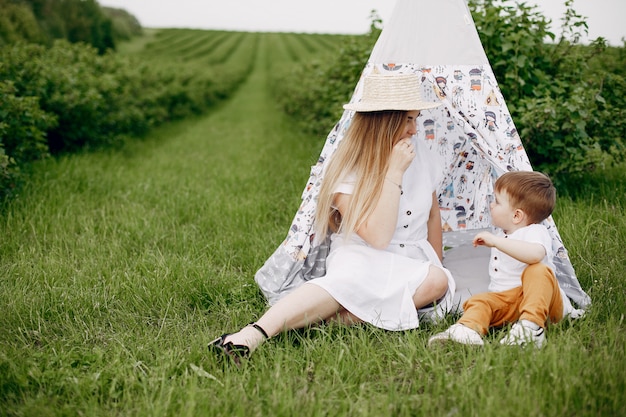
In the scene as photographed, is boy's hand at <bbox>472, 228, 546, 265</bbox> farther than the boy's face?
No

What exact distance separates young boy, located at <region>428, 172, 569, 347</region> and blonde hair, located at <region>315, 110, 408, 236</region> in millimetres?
607

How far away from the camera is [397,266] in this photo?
2848 mm

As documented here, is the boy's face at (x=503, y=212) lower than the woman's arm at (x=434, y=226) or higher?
higher

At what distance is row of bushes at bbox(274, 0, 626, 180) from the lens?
14.8ft

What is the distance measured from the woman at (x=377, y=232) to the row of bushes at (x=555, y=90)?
2.00 meters

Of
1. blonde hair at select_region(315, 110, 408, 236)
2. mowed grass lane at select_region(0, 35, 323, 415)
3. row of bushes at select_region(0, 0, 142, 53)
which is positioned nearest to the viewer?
mowed grass lane at select_region(0, 35, 323, 415)

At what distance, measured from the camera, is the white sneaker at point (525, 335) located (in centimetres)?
243

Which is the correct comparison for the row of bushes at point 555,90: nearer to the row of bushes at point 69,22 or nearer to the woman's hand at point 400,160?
the woman's hand at point 400,160

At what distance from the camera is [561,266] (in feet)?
9.93

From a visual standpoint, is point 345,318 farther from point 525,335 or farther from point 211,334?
point 525,335

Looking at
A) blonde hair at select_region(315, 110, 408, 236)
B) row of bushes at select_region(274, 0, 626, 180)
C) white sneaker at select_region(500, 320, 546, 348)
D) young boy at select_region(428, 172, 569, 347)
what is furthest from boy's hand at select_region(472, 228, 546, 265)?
row of bushes at select_region(274, 0, 626, 180)

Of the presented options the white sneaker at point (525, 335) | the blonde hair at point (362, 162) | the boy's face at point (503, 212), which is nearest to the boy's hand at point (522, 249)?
the boy's face at point (503, 212)

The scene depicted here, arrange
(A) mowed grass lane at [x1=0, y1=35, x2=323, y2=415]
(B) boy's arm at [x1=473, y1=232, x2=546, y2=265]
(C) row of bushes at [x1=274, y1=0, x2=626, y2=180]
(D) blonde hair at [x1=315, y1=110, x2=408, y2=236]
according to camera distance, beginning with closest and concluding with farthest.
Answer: (A) mowed grass lane at [x1=0, y1=35, x2=323, y2=415] < (B) boy's arm at [x1=473, y1=232, x2=546, y2=265] < (D) blonde hair at [x1=315, y1=110, x2=408, y2=236] < (C) row of bushes at [x1=274, y1=0, x2=626, y2=180]

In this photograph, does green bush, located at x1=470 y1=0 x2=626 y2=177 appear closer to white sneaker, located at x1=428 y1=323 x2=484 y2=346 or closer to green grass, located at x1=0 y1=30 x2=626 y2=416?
green grass, located at x1=0 y1=30 x2=626 y2=416
